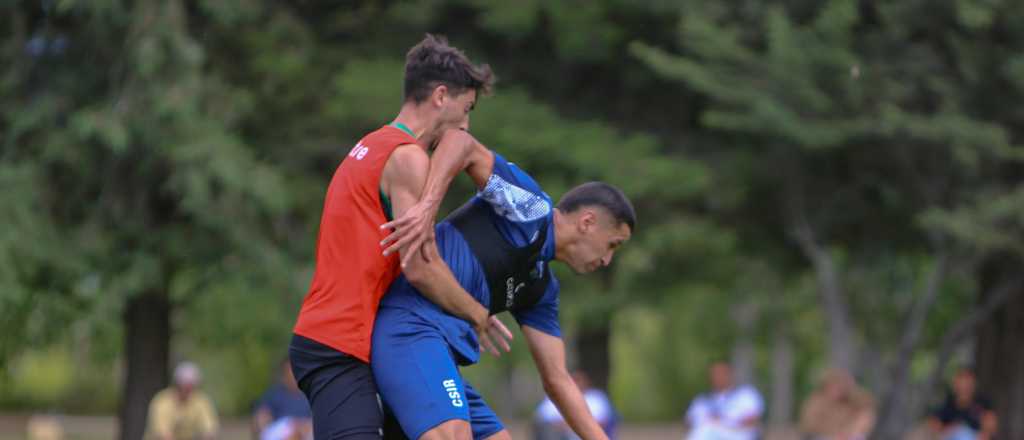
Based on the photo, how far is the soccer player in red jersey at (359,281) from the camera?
520cm

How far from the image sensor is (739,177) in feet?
60.8

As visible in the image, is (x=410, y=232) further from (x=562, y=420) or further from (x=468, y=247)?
(x=562, y=420)

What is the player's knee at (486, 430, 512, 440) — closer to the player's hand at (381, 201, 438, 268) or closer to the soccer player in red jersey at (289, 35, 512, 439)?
the soccer player in red jersey at (289, 35, 512, 439)

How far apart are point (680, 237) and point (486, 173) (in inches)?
506

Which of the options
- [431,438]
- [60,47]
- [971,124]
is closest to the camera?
[431,438]

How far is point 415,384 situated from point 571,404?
3.54ft

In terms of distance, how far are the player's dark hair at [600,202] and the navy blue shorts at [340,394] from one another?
3.45 feet

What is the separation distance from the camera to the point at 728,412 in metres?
15.2

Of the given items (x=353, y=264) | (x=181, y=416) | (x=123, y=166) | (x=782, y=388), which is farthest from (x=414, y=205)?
(x=782, y=388)

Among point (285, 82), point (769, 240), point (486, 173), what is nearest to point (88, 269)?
point (285, 82)

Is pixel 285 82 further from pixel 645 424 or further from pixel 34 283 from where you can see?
pixel 645 424

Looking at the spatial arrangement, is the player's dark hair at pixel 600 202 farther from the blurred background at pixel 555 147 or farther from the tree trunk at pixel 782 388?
the tree trunk at pixel 782 388

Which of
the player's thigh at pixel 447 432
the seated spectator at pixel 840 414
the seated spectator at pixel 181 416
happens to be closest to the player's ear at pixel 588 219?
the player's thigh at pixel 447 432

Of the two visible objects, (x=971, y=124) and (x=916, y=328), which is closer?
(x=971, y=124)
